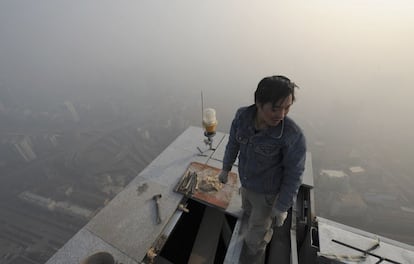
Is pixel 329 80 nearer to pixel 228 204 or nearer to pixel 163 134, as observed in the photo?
pixel 163 134

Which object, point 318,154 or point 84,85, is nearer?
point 318,154

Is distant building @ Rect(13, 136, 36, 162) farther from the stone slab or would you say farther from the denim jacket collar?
the denim jacket collar

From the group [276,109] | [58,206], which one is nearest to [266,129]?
[276,109]

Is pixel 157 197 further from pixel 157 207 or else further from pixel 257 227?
pixel 257 227

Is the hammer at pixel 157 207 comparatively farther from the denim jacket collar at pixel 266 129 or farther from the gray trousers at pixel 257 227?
the denim jacket collar at pixel 266 129

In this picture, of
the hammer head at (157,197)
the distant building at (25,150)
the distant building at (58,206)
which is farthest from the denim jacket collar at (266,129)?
the distant building at (25,150)

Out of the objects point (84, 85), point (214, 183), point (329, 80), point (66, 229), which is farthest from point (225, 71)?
point (214, 183)
